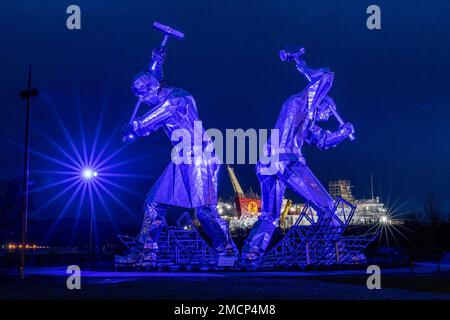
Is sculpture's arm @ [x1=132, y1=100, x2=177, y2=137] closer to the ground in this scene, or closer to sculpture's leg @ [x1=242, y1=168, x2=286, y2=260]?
sculpture's leg @ [x1=242, y1=168, x2=286, y2=260]

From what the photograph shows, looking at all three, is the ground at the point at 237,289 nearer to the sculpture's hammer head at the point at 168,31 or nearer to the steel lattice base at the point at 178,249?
the steel lattice base at the point at 178,249

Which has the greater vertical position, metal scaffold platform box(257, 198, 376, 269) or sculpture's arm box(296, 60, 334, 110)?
sculpture's arm box(296, 60, 334, 110)

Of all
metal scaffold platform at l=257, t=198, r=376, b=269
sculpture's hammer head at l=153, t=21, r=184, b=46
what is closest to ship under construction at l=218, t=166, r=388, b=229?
metal scaffold platform at l=257, t=198, r=376, b=269

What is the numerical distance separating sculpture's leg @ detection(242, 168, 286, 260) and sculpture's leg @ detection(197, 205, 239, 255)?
27.9 inches

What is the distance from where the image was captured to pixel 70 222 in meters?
101

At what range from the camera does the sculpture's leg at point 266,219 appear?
2416 cm

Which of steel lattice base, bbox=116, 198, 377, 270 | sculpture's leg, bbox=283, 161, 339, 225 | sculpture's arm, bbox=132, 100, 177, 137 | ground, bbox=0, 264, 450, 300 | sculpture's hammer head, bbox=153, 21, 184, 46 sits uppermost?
sculpture's hammer head, bbox=153, 21, 184, 46

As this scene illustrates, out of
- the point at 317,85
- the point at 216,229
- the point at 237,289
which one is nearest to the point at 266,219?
the point at 216,229

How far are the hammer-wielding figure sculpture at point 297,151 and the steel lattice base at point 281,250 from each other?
20.0 inches

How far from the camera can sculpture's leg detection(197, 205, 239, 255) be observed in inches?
952

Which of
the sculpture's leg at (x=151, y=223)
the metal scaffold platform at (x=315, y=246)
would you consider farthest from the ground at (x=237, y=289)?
the sculpture's leg at (x=151, y=223)

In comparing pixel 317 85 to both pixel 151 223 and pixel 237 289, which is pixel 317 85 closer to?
pixel 151 223

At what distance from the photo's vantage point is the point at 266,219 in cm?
2453

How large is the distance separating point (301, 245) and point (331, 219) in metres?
1.59
